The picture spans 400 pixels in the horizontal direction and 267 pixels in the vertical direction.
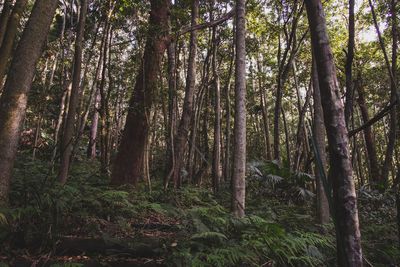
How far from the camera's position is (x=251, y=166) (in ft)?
34.4

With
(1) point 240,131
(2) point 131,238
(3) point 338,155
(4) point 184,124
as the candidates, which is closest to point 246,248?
(2) point 131,238

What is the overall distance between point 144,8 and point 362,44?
11.5 metres

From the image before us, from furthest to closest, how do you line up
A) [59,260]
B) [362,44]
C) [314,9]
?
1. [362,44]
2. [59,260]
3. [314,9]

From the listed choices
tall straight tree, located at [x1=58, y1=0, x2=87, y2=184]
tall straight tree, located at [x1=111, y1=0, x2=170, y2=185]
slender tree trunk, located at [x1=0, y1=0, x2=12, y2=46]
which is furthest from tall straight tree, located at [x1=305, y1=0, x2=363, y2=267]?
slender tree trunk, located at [x1=0, y1=0, x2=12, y2=46]

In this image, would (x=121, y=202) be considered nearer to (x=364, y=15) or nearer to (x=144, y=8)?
(x=144, y=8)

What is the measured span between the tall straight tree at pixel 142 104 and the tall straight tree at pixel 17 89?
3408 mm

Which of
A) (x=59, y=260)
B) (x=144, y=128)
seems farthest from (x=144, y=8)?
(x=59, y=260)

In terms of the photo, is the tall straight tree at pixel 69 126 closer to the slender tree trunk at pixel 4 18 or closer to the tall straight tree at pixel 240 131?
the slender tree trunk at pixel 4 18

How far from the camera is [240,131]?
236 inches

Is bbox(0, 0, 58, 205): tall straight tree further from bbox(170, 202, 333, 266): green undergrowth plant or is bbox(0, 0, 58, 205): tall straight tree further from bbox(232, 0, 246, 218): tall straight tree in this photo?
bbox(232, 0, 246, 218): tall straight tree

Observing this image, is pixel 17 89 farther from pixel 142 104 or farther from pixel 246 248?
pixel 142 104

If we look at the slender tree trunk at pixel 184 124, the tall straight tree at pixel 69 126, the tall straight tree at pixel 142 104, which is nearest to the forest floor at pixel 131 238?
the tall straight tree at pixel 69 126

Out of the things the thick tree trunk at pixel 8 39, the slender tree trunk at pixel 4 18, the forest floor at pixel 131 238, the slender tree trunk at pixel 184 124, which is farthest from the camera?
the slender tree trunk at pixel 184 124

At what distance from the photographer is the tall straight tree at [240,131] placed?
5824 mm
